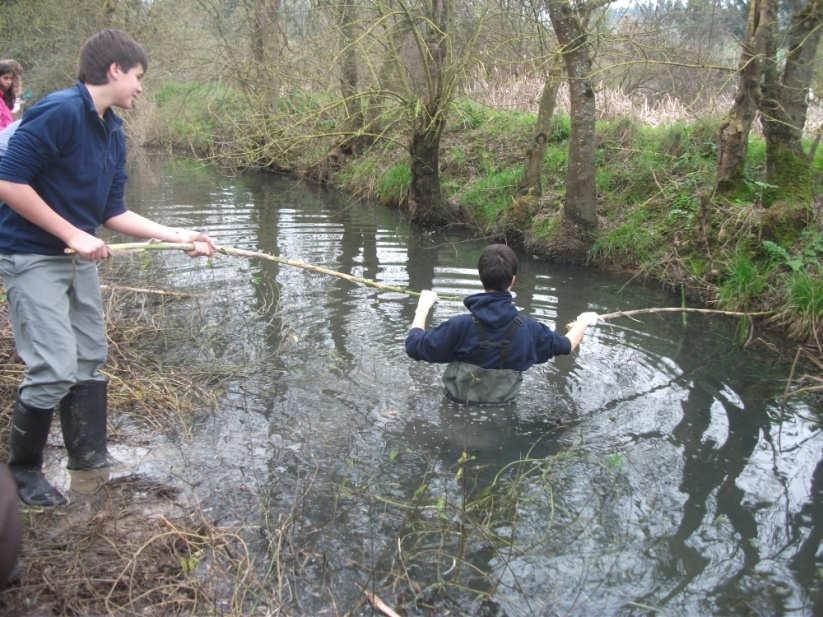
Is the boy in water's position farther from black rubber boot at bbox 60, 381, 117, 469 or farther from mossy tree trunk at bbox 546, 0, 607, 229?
mossy tree trunk at bbox 546, 0, 607, 229

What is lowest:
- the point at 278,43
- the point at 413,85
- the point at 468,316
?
the point at 468,316

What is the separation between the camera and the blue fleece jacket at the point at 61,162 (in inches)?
129

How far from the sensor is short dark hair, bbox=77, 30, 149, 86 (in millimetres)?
3469

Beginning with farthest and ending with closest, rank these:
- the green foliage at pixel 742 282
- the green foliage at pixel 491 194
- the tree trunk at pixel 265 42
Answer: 1. the tree trunk at pixel 265 42
2. the green foliage at pixel 491 194
3. the green foliage at pixel 742 282

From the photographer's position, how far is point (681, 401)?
18.5 ft

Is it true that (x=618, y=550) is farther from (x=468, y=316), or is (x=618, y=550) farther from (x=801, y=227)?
(x=801, y=227)

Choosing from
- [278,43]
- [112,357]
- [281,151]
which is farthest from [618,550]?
[278,43]

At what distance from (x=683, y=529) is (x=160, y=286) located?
5.94 metres

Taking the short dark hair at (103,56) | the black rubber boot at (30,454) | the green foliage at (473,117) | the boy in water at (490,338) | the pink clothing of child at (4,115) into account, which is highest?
the green foliage at (473,117)

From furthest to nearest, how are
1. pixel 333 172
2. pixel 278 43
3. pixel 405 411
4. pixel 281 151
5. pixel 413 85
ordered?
1. pixel 333 172
2. pixel 278 43
3. pixel 413 85
4. pixel 281 151
5. pixel 405 411

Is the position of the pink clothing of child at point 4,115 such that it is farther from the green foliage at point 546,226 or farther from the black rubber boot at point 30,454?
the green foliage at point 546,226

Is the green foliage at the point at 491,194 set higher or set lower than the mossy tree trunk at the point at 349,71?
lower

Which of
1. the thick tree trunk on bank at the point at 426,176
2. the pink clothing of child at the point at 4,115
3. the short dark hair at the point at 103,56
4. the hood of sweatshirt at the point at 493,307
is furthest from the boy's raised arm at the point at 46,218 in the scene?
the thick tree trunk on bank at the point at 426,176

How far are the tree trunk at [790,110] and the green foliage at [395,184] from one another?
6.80 m
